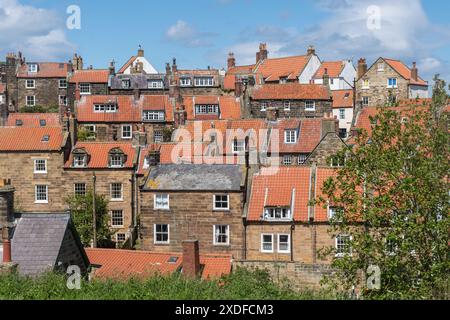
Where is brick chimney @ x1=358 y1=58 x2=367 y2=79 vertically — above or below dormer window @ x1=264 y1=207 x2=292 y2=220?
above

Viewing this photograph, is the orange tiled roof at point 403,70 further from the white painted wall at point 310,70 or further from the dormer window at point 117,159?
the dormer window at point 117,159

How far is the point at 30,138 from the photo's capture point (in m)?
51.1

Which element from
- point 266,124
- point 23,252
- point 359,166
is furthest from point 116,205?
point 359,166

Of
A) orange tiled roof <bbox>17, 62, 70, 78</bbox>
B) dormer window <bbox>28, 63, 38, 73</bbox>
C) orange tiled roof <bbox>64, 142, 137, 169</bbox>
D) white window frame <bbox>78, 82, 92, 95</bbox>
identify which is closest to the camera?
orange tiled roof <bbox>64, 142, 137, 169</bbox>

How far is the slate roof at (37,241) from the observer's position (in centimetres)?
2561

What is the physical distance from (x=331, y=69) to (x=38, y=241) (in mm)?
65482

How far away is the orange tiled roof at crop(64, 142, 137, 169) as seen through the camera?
161 ft

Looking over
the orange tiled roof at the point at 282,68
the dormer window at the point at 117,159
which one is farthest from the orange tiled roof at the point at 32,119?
the orange tiled roof at the point at 282,68

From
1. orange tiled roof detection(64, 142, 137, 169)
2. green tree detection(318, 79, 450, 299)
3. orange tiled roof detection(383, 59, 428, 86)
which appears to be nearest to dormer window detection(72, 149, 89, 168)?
orange tiled roof detection(64, 142, 137, 169)

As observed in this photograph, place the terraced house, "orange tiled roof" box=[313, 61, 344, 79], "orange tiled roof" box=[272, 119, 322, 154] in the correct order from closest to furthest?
the terraced house → "orange tiled roof" box=[272, 119, 322, 154] → "orange tiled roof" box=[313, 61, 344, 79]

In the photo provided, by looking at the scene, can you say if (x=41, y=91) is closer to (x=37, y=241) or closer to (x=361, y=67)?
(x=361, y=67)

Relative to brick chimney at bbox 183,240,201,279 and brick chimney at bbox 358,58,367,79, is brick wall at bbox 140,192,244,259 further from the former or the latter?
brick chimney at bbox 358,58,367,79

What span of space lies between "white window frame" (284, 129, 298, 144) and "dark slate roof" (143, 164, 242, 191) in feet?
47.8

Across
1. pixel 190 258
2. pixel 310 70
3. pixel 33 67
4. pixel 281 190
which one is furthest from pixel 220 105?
pixel 190 258
